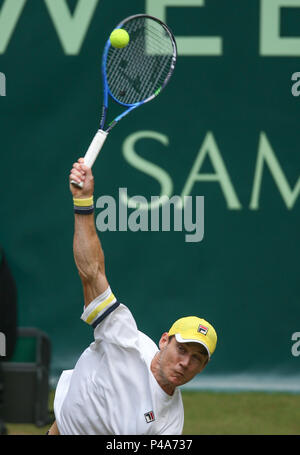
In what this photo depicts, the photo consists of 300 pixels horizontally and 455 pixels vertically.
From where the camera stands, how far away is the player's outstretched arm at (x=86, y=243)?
9.87ft

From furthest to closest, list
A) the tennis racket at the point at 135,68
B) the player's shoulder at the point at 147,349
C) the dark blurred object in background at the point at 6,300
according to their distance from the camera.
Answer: the dark blurred object in background at the point at 6,300
the tennis racket at the point at 135,68
the player's shoulder at the point at 147,349

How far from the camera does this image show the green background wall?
565 cm

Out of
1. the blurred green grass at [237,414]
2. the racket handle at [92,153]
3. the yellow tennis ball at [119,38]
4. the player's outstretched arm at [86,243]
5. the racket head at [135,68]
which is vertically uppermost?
the yellow tennis ball at [119,38]

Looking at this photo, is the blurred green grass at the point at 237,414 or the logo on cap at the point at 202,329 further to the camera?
the blurred green grass at the point at 237,414

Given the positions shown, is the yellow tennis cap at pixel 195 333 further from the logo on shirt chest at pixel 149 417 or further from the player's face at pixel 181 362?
the logo on shirt chest at pixel 149 417

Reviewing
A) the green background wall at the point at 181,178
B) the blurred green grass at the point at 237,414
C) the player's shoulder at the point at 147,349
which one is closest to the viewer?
the player's shoulder at the point at 147,349

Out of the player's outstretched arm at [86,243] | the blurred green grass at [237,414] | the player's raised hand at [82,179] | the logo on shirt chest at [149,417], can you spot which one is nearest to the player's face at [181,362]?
the logo on shirt chest at [149,417]

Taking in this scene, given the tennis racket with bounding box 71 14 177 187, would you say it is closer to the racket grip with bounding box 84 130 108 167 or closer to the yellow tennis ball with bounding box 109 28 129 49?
the yellow tennis ball with bounding box 109 28 129 49

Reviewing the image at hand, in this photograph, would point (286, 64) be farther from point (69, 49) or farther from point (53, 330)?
point (53, 330)

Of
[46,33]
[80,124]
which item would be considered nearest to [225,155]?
[80,124]

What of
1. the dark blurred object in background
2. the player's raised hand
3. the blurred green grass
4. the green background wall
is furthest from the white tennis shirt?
the green background wall

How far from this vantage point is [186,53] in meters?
5.64

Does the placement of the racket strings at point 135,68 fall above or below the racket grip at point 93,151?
above

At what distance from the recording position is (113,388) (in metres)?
3.05
